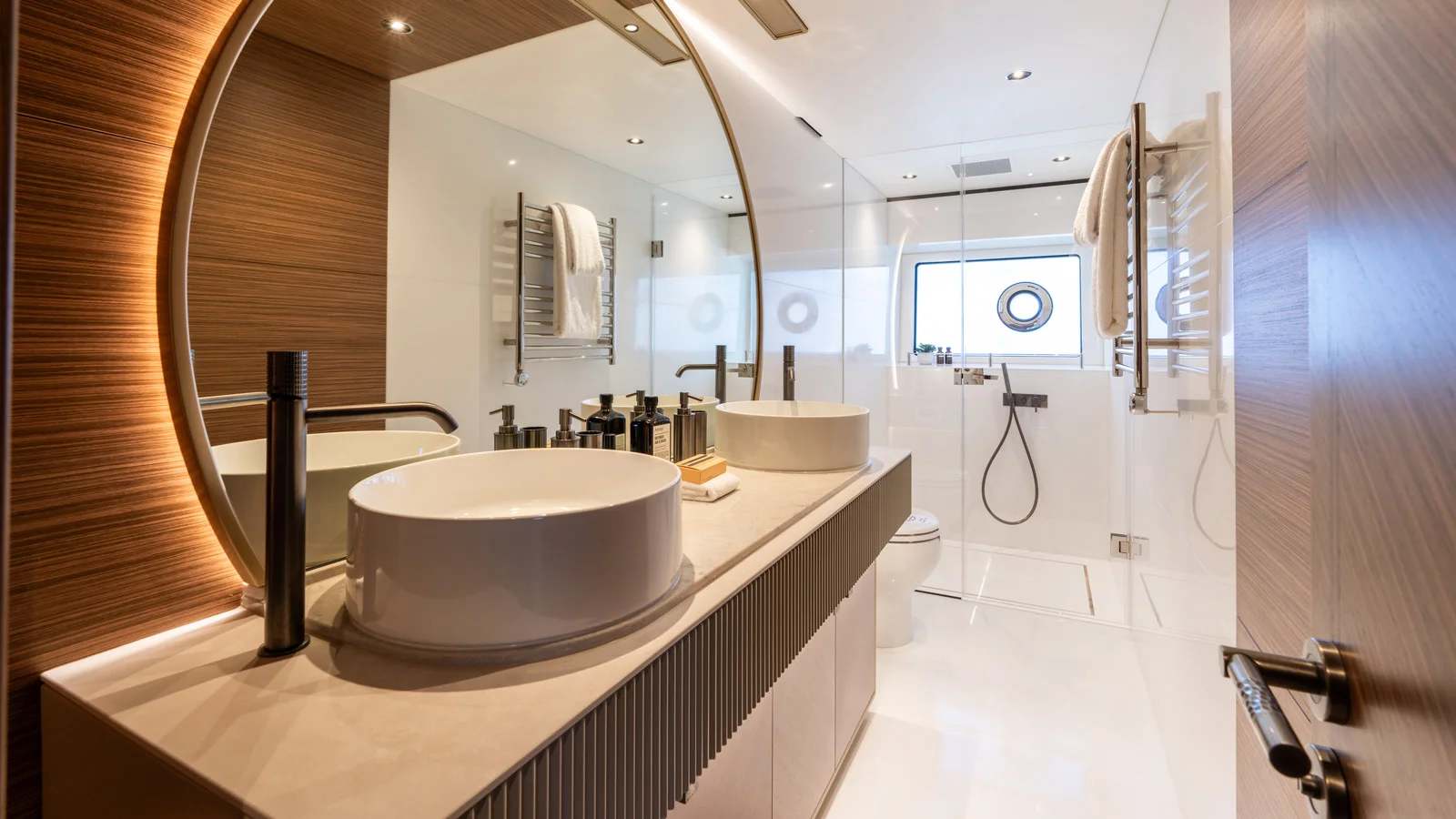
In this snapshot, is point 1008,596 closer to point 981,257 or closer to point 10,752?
point 981,257

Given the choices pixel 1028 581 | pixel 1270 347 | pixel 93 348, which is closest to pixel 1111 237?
pixel 1270 347

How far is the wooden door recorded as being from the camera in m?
0.37

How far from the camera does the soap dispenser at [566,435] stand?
1.27m

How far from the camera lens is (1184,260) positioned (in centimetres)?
167

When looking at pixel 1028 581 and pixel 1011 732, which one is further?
pixel 1028 581

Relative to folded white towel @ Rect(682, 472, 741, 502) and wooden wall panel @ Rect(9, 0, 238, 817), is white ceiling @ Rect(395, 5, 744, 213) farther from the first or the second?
folded white towel @ Rect(682, 472, 741, 502)

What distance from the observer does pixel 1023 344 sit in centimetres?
380

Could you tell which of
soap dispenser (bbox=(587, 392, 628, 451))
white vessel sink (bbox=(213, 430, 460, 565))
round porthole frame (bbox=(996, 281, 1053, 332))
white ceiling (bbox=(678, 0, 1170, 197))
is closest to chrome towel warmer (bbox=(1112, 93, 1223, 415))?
white ceiling (bbox=(678, 0, 1170, 197))

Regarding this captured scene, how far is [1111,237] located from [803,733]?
1707 mm

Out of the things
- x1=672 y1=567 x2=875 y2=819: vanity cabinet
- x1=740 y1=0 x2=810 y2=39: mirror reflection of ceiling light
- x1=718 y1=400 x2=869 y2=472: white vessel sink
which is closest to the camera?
x1=672 y1=567 x2=875 y2=819: vanity cabinet

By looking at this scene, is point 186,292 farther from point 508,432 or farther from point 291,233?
point 508,432

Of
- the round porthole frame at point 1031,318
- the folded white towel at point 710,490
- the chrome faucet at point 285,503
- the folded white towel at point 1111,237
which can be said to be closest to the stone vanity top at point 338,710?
the chrome faucet at point 285,503

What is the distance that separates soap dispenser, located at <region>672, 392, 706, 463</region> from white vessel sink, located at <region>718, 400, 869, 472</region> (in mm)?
73

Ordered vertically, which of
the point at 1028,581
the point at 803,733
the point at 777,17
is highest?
the point at 777,17
